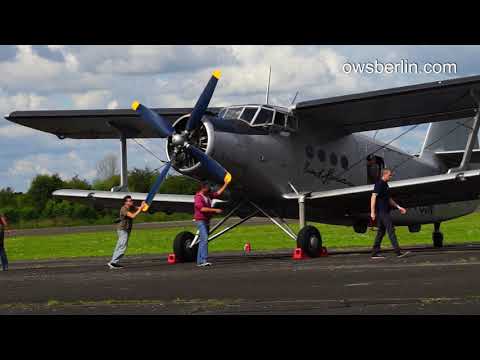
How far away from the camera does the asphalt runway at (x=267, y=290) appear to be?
1035cm

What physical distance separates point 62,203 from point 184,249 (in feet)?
201

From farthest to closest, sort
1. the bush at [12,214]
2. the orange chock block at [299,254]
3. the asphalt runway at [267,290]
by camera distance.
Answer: the bush at [12,214]
the orange chock block at [299,254]
the asphalt runway at [267,290]

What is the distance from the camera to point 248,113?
22125mm

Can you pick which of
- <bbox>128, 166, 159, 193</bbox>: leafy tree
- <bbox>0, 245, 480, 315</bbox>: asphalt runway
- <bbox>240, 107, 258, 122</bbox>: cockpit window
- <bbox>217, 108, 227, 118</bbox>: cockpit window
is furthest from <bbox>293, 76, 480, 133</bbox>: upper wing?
<bbox>128, 166, 159, 193</bbox>: leafy tree

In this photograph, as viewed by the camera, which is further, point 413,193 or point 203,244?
point 413,193

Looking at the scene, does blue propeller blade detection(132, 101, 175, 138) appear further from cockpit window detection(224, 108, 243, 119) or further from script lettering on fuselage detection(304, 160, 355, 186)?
script lettering on fuselage detection(304, 160, 355, 186)

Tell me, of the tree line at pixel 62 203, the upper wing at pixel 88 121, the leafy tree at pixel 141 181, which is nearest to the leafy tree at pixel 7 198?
the tree line at pixel 62 203

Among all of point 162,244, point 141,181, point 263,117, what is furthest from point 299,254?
point 141,181

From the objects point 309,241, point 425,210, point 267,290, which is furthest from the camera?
point 425,210

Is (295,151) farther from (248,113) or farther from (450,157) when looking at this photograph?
(450,157)

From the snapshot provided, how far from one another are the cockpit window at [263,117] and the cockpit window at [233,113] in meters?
0.48

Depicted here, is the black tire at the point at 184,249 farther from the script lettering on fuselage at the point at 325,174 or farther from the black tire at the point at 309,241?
the script lettering on fuselage at the point at 325,174

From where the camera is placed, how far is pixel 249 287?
43.7 ft

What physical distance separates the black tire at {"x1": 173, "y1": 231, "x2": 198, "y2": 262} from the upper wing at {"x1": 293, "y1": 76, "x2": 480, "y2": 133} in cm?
447
